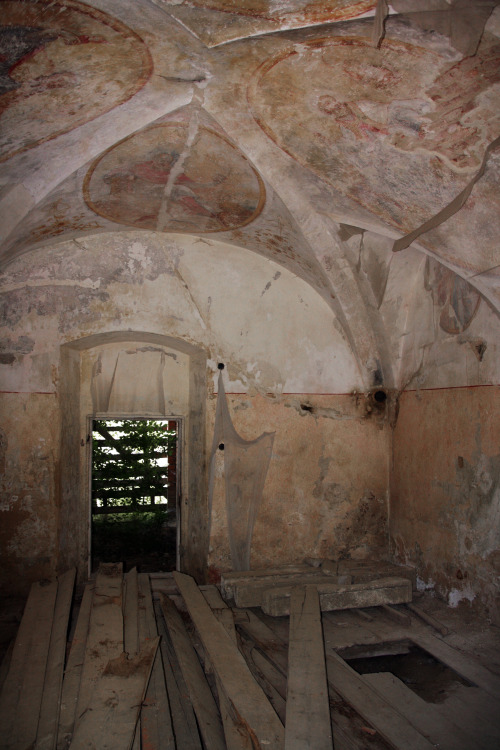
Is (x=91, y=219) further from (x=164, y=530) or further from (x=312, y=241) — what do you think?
(x=164, y=530)

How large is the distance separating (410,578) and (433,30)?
5.50m

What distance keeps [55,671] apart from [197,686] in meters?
1.07

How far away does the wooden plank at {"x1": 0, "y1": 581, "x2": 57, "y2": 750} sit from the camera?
334cm

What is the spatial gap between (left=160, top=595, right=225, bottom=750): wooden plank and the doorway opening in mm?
4436

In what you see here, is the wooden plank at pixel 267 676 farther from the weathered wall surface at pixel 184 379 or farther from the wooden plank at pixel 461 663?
the weathered wall surface at pixel 184 379

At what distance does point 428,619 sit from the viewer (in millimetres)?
5383

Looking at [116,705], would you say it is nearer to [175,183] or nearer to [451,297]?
[175,183]

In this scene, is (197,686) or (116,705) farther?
(197,686)

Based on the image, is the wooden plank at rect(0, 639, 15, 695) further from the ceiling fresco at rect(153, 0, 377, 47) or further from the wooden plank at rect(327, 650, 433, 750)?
the ceiling fresco at rect(153, 0, 377, 47)

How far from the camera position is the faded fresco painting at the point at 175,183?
15.1 ft

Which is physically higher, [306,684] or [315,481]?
[315,481]

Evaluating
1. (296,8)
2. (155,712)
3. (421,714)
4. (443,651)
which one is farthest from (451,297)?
(155,712)

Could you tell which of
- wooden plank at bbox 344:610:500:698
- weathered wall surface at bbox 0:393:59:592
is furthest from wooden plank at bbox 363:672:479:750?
weathered wall surface at bbox 0:393:59:592

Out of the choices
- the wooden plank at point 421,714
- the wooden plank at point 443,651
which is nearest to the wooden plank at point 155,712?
the wooden plank at point 421,714
